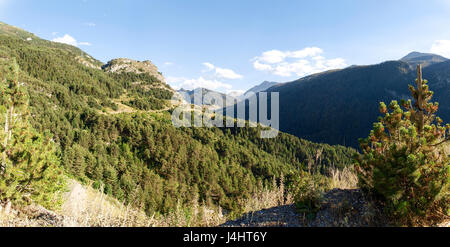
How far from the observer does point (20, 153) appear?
32.7 feet

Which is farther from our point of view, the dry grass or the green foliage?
the green foliage

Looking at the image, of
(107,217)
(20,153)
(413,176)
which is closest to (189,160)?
(20,153)

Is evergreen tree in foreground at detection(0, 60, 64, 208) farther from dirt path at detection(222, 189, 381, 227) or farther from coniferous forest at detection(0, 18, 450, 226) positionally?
dirt path at detection(222, 189, 381, 227)

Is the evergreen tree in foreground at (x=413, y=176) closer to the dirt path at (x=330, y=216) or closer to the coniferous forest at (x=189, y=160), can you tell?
the coniferous forest at (x=189, y=160)

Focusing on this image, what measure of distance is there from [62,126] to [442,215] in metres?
93.4

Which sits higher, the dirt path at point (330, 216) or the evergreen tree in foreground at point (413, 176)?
the evergreen tree in foreground at point (413, 176)

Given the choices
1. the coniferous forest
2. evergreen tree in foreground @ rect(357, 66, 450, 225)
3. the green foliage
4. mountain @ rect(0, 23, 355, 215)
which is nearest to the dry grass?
the coniferous forest

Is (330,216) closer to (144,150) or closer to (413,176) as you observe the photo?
(413,176)

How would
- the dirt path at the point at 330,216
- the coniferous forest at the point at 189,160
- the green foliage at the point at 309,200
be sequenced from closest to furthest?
the coniferous forest at the point at 189,160 → the dirt path at the point at 330,216 → the green foliage at the point at 309,200

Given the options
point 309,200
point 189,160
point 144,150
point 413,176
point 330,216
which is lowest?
point 189,160

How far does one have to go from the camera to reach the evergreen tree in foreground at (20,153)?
31.1 feet

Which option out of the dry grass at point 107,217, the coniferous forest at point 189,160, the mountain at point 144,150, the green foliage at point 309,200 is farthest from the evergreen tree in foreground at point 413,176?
the mountain at point 144,150

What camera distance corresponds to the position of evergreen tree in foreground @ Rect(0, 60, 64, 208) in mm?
9477
